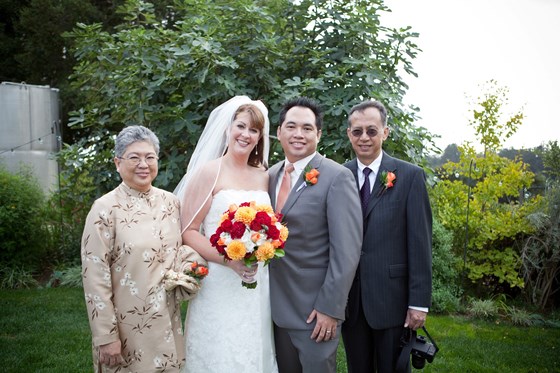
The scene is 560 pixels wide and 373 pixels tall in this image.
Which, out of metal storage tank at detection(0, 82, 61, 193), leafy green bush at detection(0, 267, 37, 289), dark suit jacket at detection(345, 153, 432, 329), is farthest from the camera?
metal storage tank at detection(0, 82, 61, 193)

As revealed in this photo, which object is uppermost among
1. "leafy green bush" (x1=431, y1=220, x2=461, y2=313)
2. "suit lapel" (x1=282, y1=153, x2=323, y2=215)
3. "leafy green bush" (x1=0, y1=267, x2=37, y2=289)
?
"suit lapel" (x1=282, y1=153, x2=323, y2=215)

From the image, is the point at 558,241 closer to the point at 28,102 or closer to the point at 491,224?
the point at 491,224

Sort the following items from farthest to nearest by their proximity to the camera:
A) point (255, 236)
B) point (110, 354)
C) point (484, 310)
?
point (484, 310) < point (110, 354) < point (255, 236)

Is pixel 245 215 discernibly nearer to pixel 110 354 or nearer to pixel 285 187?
pixel 285 187

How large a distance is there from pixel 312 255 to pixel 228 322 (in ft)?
2.38

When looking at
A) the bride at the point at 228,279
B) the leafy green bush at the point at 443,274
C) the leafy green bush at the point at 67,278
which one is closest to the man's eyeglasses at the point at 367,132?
the bride at the point at 228,279

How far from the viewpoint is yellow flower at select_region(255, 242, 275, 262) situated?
2.73 metres

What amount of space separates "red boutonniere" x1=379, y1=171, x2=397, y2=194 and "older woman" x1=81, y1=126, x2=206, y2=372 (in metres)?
1.43

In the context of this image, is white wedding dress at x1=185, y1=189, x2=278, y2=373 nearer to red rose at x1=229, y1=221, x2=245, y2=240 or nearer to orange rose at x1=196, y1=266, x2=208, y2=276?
orange rose at x1=196, y1=266, x2=208, y2=276

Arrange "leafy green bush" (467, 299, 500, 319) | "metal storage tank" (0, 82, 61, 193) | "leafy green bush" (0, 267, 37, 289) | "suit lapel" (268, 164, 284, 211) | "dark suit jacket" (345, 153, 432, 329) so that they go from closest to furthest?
"dark suit jacket" (345, 153, 432, 329)
"suit lapel" (268, 164, 284, 211)
"leafy green bush" (467, 299, 500, 319)
"leafy green bush" (0, 267, 37, 289)
"metal storage tank" (0, 82, 61, 193)

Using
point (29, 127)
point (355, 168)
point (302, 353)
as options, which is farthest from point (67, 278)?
point (355, 168)

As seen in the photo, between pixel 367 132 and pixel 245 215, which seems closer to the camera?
pixel 245 215

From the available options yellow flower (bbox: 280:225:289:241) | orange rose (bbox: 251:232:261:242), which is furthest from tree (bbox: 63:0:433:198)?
orange rose (bbox: 251:232:261:242)

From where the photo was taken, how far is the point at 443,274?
25.3ft
